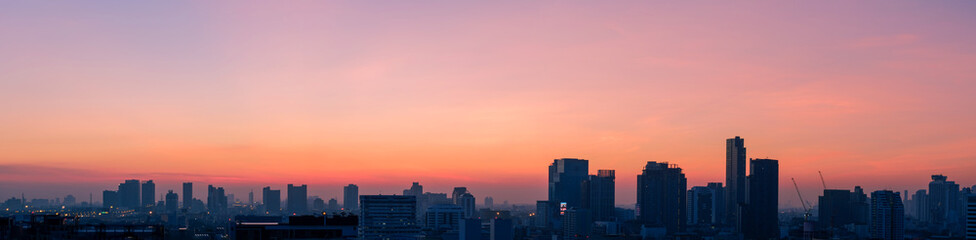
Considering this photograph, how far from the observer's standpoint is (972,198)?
193 m

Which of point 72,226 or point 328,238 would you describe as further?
point 328,238

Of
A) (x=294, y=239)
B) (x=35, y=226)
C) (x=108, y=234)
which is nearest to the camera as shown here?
(x=108, y=234)

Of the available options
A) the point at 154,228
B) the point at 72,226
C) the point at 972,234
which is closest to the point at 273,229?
the point at 154,228

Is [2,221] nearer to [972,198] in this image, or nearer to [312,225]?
[312,225]

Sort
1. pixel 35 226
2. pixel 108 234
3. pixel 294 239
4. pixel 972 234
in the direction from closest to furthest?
pixel 108 234 → pixel 35 226 → pixel 294 239 → pixel 972 234

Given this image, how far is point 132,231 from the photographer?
82.4m

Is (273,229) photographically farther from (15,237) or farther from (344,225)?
(15,237)

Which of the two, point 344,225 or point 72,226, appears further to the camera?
point 344,225

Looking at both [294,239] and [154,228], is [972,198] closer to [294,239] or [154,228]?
[294,239]

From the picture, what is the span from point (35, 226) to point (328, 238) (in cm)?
3027

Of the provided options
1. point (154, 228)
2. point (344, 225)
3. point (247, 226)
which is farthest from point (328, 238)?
point (154, 228)

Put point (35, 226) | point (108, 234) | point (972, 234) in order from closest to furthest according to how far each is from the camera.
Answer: point (108, 234), point (35, 226), point (972, 234)

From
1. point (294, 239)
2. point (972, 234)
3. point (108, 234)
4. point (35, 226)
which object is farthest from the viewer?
point (972, 234)

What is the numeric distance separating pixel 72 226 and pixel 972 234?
611ft
